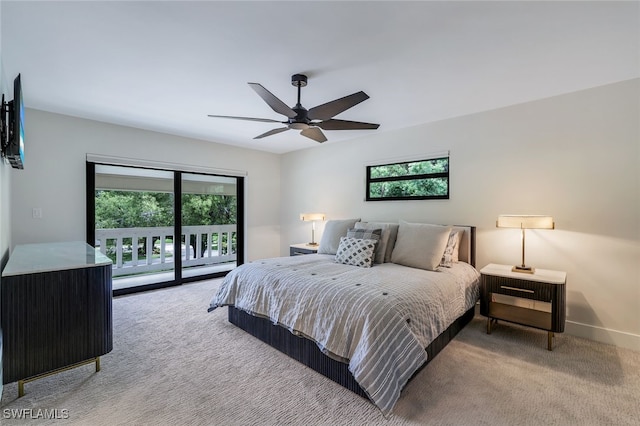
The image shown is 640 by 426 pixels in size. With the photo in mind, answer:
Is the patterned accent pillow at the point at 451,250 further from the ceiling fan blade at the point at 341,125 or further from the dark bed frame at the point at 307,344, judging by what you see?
the ceiling fan blade at the point at 341,125

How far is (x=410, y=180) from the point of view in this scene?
4.08m

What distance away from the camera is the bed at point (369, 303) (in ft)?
6.03

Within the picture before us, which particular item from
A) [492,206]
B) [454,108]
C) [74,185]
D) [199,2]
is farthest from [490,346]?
[74,185]

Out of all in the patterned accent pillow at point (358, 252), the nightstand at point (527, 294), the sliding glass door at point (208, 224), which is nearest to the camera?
the nightstand at point (527, 294)

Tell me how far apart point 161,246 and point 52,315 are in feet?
9.34

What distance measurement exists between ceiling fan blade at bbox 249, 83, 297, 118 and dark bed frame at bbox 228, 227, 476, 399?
182 cm

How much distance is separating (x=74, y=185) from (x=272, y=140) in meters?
2.74

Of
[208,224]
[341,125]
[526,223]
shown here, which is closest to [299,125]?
[341,125]

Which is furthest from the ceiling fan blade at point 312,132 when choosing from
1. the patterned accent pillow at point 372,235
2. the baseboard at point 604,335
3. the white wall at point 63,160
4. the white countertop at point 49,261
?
the baseboard at point 604,335

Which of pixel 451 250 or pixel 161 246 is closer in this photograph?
pixel 451 250

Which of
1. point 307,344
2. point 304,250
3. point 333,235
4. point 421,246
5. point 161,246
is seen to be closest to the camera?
point 307,344

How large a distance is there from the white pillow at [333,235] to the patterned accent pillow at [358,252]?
493mm

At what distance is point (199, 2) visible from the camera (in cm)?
163

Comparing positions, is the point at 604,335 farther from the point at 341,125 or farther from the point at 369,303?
the point at 341,125
